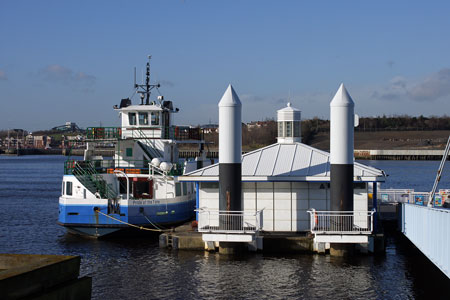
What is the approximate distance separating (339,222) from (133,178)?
15.8 metres

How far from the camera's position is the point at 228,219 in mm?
28500

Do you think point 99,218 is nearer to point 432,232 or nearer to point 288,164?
point 288,164

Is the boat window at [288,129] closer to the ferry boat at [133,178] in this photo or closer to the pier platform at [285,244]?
the pier platform at [285,244]

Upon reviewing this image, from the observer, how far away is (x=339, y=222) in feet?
90.3

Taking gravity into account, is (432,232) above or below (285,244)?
above

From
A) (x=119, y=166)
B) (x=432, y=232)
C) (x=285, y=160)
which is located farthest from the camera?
(x=119, y=166)

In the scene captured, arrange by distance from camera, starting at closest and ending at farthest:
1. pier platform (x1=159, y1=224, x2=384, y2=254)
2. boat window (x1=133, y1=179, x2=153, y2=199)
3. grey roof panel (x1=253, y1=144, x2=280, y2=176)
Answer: pier platform (x1=159, y1=224, x2=384, y2=254) → grey roof panel (x1=253, y1=144, x2=280, y2=176) → boat window (x1=133, y1=179, x2=153, y2=199)

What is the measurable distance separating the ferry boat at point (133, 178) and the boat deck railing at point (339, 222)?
11590mm

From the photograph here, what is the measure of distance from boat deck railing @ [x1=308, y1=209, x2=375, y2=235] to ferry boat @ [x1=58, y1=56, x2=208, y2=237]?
1159cm

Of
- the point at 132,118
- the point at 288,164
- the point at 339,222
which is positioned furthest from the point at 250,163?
the point at 132,118

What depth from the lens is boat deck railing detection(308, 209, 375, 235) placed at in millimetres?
27312

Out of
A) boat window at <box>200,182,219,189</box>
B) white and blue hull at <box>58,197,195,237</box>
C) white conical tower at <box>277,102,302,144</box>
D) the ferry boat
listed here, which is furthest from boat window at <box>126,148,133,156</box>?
white conical tower at <box>277,102,302,144</box>

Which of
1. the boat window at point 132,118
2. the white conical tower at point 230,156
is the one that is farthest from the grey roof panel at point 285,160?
the boat window at point 132,118

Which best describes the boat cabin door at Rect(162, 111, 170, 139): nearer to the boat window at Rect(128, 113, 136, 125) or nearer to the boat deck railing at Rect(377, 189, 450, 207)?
the boat window at Rect(128, 113, 136, 125)
